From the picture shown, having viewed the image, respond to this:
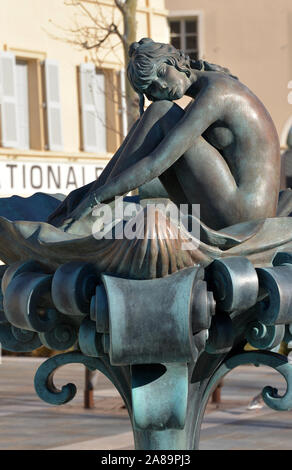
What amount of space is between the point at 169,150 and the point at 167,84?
0.29 meters

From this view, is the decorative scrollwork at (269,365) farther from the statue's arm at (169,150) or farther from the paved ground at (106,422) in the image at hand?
the paved ground at (106,422)

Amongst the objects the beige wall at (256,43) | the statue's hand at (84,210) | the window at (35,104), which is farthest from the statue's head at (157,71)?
the beige wall at (256,43)

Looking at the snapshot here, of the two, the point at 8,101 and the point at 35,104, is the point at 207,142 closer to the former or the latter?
the point at 8,101

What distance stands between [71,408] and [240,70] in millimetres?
18347

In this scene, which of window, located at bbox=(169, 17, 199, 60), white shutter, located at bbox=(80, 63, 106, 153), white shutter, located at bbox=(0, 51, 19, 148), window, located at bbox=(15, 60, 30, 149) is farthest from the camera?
window, located at bbox=(169, 17, 199, 60)

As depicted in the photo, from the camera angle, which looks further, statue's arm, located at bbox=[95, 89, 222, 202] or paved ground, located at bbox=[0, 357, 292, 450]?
paved ground, located at bbox=[0, 357, 292, 450]

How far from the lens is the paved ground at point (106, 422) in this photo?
8.48 metres

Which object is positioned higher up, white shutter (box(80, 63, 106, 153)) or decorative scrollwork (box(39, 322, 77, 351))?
white shutter (box(80, 63, 106, 153))

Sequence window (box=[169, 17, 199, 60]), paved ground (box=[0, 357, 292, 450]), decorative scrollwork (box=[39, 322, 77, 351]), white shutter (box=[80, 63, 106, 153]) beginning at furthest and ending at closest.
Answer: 1. window (box=[169, 17, 199, 60])
2. white shutter (box=[80, 63, 106, 153])
3. paved ground (box=[0, 357, 292, 450])
4. decorative scrollwork (box=[39, 322, 77, 351])

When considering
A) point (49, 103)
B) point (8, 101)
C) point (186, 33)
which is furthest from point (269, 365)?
point (186, 33)

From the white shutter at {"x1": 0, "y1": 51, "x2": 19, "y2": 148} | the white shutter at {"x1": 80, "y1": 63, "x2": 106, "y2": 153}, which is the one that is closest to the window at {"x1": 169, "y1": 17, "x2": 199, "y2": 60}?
the white shutter at {"x1": 80, "y1": 63, "x2": 106, "y2": 153}

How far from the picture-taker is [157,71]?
13.9 ft

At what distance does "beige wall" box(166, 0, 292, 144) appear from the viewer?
90.8 feet

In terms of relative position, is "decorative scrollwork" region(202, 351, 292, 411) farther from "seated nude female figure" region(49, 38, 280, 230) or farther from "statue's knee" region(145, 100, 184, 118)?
"statue's knee" region(145, 100, 184, 118)
